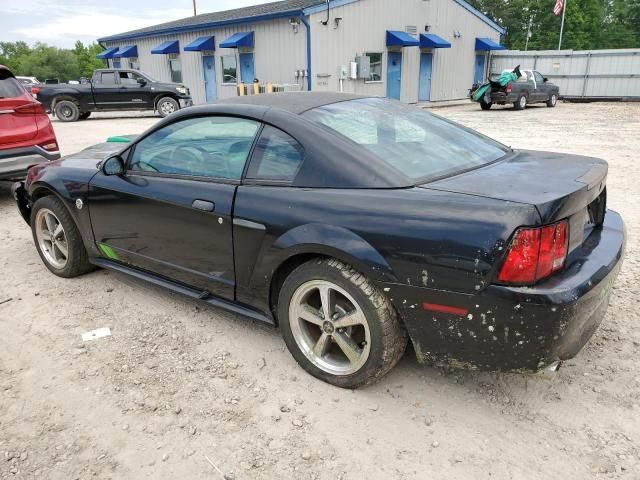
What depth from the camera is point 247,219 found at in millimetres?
2625

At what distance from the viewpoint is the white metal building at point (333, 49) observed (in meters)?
18.4

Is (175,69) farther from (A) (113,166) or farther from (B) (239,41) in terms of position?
(A) (113,166)

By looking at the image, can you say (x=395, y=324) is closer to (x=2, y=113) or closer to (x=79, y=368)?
(x=79, y=368)

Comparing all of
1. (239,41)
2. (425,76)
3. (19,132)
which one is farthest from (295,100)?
(425,76)

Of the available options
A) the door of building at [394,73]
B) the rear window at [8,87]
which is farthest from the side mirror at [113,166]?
the door of building at [394,73]

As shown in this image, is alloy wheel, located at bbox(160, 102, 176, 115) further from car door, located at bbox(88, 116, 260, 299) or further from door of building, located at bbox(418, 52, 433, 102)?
car door, located at bbox(88, 116, 260, 299)

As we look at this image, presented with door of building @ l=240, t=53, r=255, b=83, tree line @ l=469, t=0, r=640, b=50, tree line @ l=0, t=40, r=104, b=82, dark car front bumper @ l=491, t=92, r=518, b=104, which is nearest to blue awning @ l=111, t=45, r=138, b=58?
door of building @ l=240, t=53, r=255, b=83

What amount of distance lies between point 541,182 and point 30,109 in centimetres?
623

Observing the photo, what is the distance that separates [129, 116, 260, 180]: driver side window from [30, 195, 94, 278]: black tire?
0.88 m

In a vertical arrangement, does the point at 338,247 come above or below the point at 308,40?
below

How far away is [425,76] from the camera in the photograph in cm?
2300

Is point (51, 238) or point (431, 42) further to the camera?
point (431, 42)

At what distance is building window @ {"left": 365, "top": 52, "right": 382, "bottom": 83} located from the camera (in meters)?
20.4

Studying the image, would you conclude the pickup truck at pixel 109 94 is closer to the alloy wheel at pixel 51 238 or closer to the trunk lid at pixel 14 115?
the trunk lid at pixel 14 115
